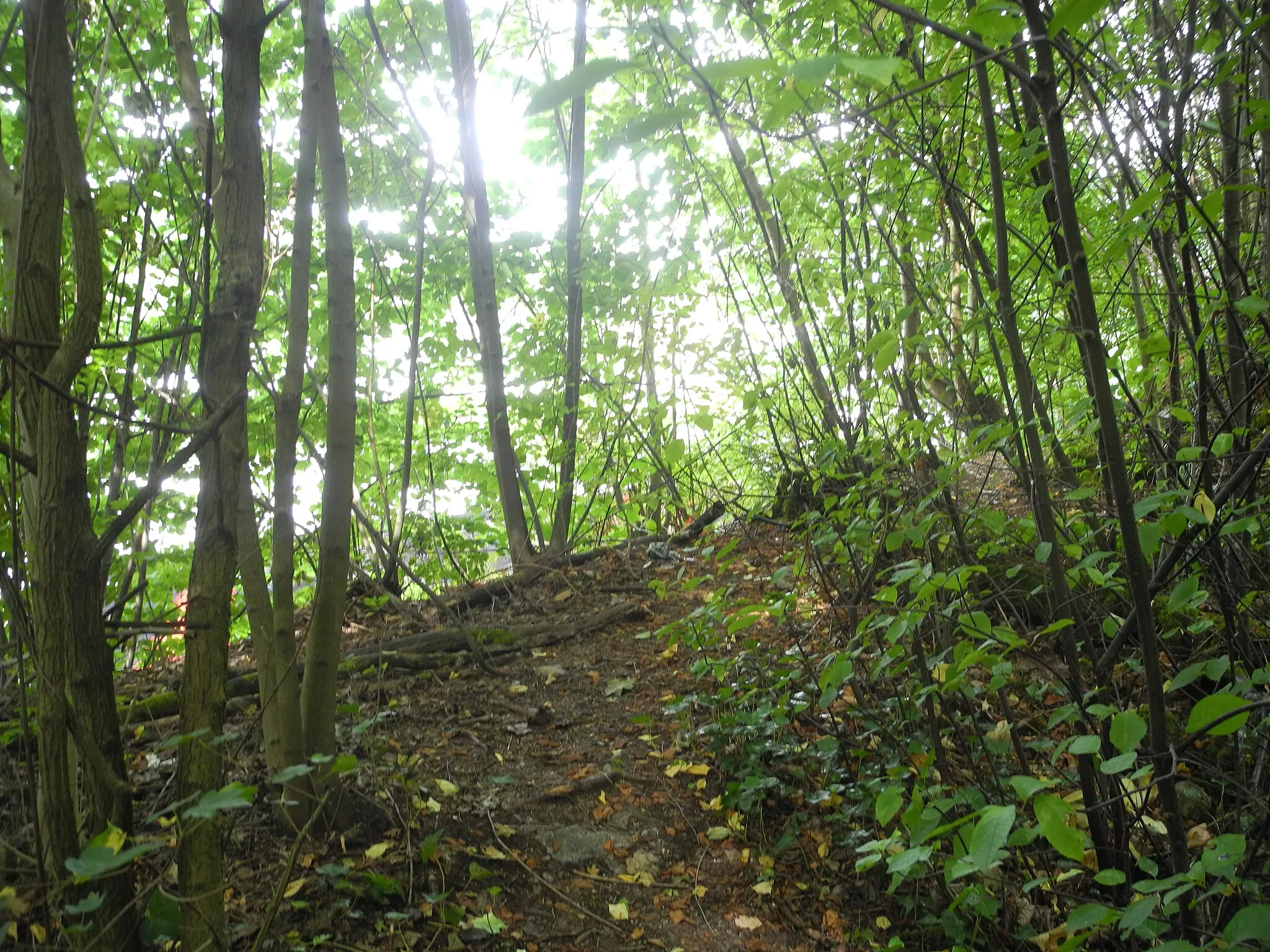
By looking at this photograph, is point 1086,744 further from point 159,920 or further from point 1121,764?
point 159,920

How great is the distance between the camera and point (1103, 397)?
134 cm

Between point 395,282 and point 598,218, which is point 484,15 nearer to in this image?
point 598,218

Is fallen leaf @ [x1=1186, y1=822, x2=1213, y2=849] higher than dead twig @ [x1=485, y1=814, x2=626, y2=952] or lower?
lower

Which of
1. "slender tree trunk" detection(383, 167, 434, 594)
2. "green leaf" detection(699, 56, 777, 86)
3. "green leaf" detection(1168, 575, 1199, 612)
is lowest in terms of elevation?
"green leaf" detection(1168, 575, 1199, 612)

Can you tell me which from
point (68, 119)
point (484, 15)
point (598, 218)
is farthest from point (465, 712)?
point (484, 15)

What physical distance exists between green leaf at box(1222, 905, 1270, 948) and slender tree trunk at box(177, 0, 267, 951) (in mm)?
1842

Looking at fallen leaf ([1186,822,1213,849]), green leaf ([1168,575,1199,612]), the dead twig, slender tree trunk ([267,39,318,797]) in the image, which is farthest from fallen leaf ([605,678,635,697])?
green leaf ([1168,575,1199,612])

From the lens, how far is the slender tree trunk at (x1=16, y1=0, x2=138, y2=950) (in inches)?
64.1

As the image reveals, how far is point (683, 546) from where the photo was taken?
6867 millimetres

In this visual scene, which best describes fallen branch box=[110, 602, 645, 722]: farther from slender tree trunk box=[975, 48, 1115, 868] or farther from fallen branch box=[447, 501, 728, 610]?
slender tree trunk box=[975, 48, 1115, 868]

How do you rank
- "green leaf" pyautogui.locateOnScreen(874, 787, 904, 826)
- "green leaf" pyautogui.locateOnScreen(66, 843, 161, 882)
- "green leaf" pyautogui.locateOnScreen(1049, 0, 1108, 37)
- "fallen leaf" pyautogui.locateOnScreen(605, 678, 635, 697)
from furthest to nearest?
"fallen leaf" pyautogui.locateOnScreen(605, 678, 635, 697) → "green leaf" pyautogui.locateOnScreen(874, 787, 904, 826) → "green leaf" pyautogui.locateOnScreen(66, 843, 161, 882) → "green leaf" pyautogui.locateOnScreen(1049, 0, 1108, 37)

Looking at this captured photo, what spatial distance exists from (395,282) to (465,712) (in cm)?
369

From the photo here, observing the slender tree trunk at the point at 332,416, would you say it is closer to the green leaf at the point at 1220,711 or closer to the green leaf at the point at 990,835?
the green leaf at the point at 990,835

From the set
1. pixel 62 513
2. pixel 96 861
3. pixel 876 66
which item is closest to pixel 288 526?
pixel 62 513
